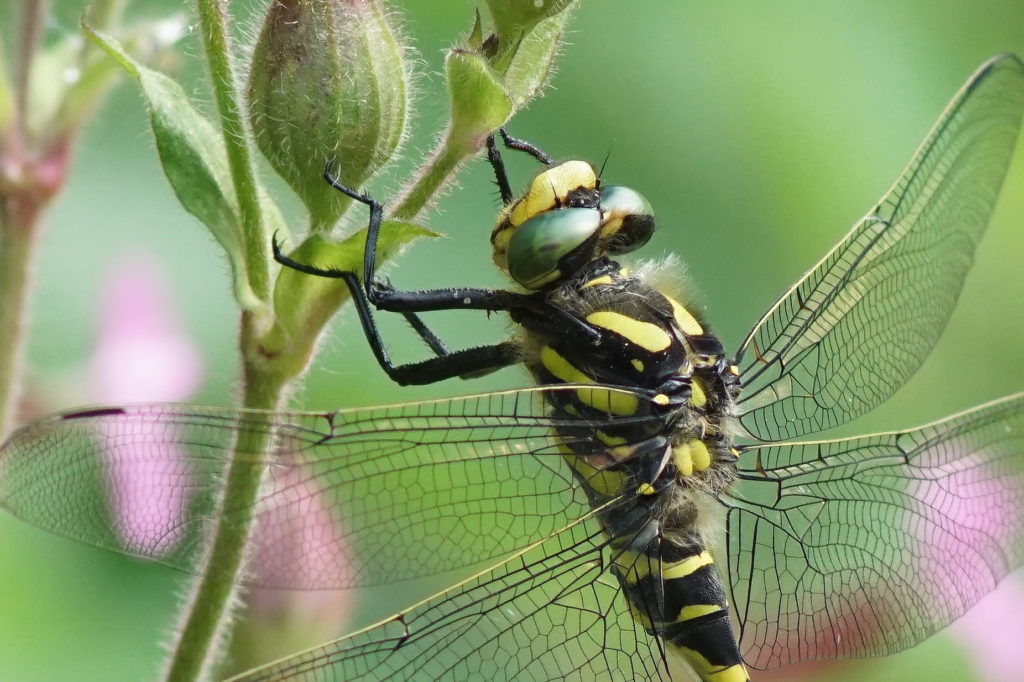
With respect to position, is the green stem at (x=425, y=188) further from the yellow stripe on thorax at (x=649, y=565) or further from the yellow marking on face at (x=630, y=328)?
the yellow stripe on thorax at (x=649, y=565)

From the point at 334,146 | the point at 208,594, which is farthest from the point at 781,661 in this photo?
the point at 334,146

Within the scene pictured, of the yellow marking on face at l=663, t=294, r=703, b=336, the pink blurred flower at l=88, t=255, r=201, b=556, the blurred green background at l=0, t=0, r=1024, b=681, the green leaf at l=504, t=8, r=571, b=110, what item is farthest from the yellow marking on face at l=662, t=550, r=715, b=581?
the pink blurred flower at l=88, t=255, r=201, b=556

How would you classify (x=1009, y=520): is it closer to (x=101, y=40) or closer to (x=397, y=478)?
(x=397, y=478)

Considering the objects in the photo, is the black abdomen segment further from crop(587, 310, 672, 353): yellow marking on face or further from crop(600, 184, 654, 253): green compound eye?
crop(600, 184, 654, 253): green compound eye

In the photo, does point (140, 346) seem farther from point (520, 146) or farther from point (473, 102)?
point (473, 102)

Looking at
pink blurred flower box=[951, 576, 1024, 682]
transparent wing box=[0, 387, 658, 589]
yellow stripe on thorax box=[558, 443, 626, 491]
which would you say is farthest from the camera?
pink blurred flower box=[951, 576, 1024, 682]

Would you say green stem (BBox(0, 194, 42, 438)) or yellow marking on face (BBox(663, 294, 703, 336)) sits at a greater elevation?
green stem (BBox(0, 194, 42, 438))

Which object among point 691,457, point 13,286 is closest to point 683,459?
point 691,457

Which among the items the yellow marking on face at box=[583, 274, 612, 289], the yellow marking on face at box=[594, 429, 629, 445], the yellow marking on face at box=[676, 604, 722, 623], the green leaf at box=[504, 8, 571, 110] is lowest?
the yellow marking on face at box=[676, 604, 722, 623]
